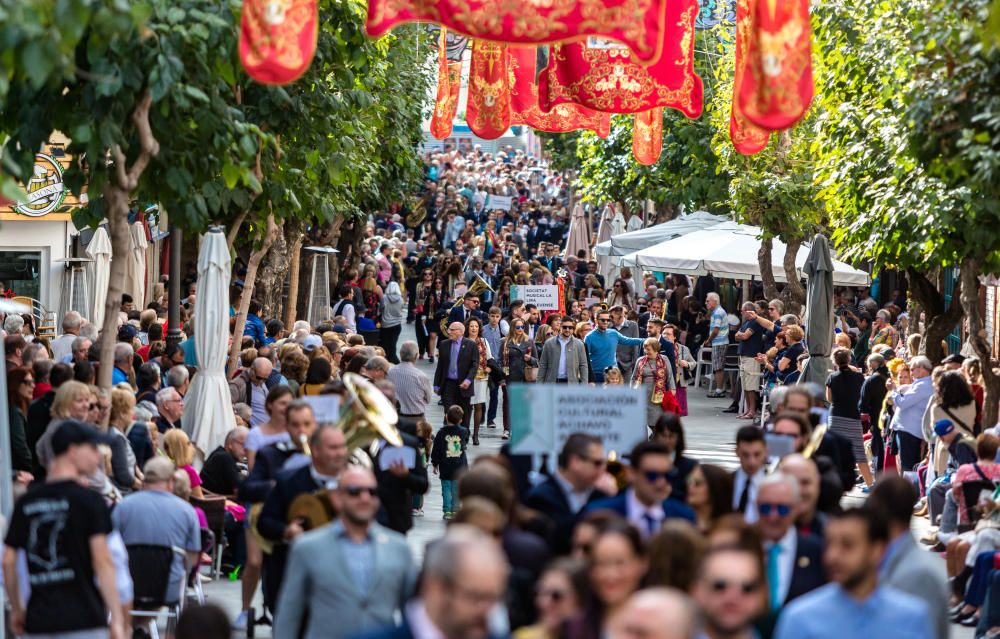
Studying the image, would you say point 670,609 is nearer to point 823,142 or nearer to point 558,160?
point 823,142

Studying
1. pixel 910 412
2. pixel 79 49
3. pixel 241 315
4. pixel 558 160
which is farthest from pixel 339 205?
pixel 558 160

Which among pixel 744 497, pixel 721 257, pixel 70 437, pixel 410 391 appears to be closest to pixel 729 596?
pixel 70 437

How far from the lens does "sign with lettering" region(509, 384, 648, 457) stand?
1016cm

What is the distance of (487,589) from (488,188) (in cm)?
5892

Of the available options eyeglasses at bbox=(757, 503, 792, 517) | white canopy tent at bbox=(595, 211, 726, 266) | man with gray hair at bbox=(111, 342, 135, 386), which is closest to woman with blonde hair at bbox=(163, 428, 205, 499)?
man with gray hair at bbox=(111, 342, 135, 386)

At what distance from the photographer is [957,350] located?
92.9 feet

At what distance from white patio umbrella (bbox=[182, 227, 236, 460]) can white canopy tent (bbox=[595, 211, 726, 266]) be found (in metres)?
19.3

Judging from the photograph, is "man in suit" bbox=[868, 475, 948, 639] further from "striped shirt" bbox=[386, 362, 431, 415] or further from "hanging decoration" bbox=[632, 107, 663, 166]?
"hanging decoration" bbox=[632, 107, 663, 166]

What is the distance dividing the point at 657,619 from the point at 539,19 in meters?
9.78

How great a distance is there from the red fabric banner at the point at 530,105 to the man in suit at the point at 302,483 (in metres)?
13.8

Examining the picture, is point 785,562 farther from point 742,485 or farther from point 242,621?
point 242,621

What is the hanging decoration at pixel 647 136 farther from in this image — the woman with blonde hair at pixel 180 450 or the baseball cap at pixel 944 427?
the woman with blonde hair at pixel 180 450

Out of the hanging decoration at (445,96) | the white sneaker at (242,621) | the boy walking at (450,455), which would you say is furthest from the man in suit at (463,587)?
the hanging decoration at (445,96)

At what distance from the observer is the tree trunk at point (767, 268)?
96.8 feet
